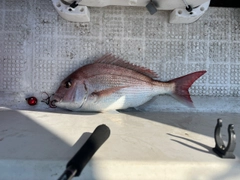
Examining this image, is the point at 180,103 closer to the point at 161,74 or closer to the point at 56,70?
the point at 161,74

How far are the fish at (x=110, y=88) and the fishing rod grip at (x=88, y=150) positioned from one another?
53 centimetres

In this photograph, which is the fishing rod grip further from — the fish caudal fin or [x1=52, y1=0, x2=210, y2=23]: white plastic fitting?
[x1=52, y1=0, x2=210, y2=23]: white plastic fitting

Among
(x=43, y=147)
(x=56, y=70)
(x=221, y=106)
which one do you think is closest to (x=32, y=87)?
(x=56, y=70)

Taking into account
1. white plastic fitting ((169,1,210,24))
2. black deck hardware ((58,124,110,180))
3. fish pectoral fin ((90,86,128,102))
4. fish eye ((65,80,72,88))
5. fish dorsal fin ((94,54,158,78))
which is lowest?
black deck hardware ((58,124,110,180))

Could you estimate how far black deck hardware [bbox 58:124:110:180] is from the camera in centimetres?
112

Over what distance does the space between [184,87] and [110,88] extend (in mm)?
628

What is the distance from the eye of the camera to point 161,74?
2.24 meters

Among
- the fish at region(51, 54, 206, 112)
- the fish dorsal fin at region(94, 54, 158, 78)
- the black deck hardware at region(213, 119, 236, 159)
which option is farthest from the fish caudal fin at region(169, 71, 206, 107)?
the black deck hardware at region(213, 119, 236, 159)

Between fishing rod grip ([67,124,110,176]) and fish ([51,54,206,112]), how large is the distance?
53 centimetres

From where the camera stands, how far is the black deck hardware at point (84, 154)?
3.67ft

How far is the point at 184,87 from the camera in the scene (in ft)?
6.57

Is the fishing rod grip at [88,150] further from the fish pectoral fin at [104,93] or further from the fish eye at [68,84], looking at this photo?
the fish eye at [68,84]

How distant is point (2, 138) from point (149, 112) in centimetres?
120

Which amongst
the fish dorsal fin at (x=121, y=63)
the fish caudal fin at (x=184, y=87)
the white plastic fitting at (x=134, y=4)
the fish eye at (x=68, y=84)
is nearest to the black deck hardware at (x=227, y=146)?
the fish caudal fin at (x=184, y=87)
